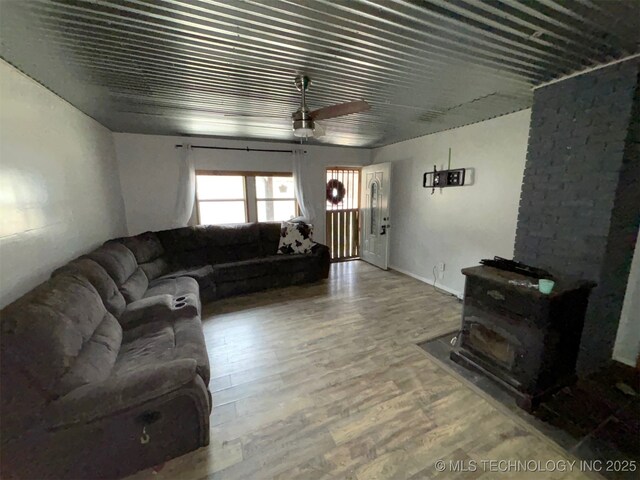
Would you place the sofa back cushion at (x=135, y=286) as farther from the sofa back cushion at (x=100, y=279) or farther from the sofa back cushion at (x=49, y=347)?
the sofa back cushion at (x=49, y=347)

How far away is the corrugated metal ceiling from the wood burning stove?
1.58m

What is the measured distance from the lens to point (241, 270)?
149 inches

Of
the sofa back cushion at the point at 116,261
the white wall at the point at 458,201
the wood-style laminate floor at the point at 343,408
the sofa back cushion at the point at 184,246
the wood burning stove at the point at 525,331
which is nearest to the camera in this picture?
the wood-style laminate floor at the point at 343,408

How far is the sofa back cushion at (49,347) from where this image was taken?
1.19 meters

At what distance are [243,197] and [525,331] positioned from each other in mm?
4322

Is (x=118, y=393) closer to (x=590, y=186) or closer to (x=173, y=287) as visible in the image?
(x=173, y=287)

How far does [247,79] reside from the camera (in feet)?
6.84

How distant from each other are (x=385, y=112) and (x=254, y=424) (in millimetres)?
3198

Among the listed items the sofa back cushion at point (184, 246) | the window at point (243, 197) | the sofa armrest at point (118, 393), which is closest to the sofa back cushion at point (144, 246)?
the sofa back cushion at point (184, 246)

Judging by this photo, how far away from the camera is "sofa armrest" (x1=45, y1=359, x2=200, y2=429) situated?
1231 mm

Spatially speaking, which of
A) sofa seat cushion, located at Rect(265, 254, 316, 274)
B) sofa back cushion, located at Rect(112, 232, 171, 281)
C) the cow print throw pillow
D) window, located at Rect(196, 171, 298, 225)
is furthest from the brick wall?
sofa back cushion, located at Rect(112, 232, 171, 281)

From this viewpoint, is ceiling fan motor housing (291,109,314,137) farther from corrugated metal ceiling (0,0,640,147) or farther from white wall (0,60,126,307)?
white wall (0,60,126,307)

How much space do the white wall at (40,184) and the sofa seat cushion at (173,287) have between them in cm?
74

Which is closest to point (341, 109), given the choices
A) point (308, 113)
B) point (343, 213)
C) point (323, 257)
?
point (308, 113)
